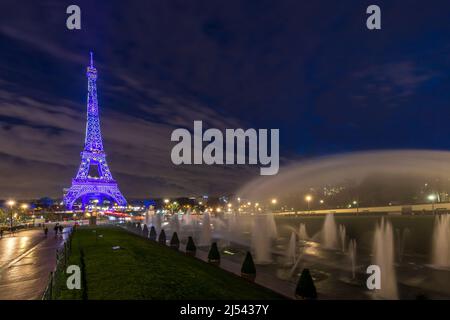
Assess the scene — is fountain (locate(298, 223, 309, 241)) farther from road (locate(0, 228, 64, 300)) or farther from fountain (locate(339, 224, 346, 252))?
road (locate(0, 228, 64, 300))

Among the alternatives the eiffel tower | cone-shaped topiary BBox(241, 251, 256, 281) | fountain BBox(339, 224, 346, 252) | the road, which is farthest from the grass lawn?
the eiffel tower

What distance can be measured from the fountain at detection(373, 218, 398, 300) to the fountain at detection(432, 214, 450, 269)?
11.6ft

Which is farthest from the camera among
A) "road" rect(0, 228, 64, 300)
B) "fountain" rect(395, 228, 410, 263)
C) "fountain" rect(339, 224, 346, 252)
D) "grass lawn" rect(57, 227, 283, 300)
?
"fountain" rect(339, 224, 346, 252)

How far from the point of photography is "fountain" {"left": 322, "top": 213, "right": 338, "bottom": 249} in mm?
39306

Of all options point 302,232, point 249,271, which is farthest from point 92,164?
point 249,271

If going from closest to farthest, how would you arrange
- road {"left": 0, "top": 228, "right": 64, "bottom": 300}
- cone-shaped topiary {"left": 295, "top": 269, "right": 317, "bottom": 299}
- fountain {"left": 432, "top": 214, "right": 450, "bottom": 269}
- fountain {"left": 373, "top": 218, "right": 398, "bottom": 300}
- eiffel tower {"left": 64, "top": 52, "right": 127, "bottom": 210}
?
1. road {"left": 0, "top": 228, "right": 64, "bottom": 300}
2. cone-shaped topiary {"left": 295, "top": 269, "right": 317, "bottom": 299}
3. fountain {"left": 373, "top": 218, "right": 398, "bottom": 300}
4. fountain {"left": 432, "top": 214, "right": 450, "bottom": 269}
5. eiffel tower {"left": 64, "top": 52, "right": 127, "bottom": 210}

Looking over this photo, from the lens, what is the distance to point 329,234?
43.4 m

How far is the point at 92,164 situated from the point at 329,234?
102 m

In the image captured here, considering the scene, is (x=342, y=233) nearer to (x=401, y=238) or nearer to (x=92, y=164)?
(x=401, y=238)

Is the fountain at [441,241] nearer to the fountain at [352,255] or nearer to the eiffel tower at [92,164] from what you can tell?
the fountain at [352,255]

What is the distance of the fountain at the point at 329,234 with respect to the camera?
39306mm

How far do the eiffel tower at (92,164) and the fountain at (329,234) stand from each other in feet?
311

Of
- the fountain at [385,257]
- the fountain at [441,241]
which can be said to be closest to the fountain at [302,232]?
the fountain at [385,257]
